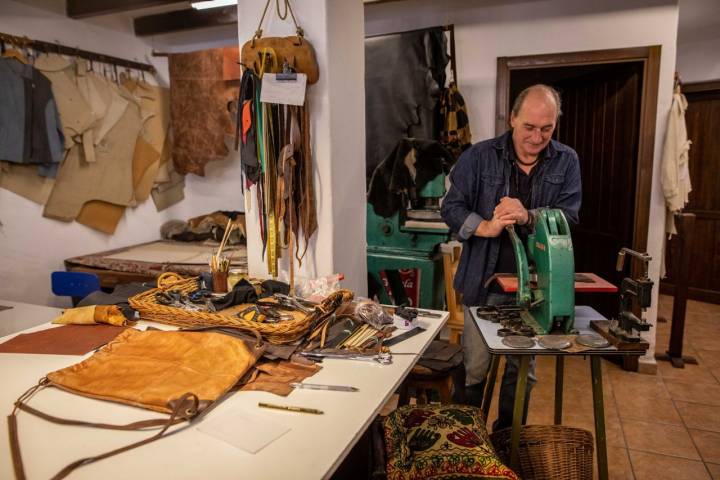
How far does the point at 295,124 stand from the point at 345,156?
305 millimetres

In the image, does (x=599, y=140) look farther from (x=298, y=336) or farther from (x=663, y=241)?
(x=298, y=336)

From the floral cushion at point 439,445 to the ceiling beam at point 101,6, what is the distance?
335 centimetres

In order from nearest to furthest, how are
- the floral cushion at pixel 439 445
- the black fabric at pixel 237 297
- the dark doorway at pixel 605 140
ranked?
the floral cushion at pixel 439 445 < the black fabric at pixel 237 297 < the dark doorway at pixel 605 140

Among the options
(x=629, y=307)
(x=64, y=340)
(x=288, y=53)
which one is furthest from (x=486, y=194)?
(x=64, y=340)

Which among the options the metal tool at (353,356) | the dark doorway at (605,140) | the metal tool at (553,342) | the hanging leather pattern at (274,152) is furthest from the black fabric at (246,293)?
the dark doorway at (605,140)

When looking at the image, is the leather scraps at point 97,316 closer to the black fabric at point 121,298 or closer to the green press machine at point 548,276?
the black fabric at point 121,298

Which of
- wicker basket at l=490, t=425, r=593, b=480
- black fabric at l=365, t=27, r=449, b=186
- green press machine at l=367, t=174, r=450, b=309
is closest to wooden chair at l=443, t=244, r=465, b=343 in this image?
green press machine at l=367, t=174, r=450, b=309

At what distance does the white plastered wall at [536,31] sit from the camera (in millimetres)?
3457

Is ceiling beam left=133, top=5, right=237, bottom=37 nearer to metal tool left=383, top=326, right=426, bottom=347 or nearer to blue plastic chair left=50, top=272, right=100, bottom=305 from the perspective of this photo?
blue plastic chair left=50, top=272, right=100, bottom=305

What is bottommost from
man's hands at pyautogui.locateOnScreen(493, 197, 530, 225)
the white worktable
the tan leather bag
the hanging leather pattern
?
the white worktable

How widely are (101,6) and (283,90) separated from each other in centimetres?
250

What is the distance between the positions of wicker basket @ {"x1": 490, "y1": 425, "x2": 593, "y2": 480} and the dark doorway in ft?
6.90

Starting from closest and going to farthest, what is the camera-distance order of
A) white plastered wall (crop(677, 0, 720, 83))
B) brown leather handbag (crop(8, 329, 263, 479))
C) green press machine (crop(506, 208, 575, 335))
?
1. brown leather handbag (crop(8, 329, 263, 479))
2. green press machine (crop(506, 208, 575, 335))
3. white plastered wall (crop(677, 0, 720, 83))

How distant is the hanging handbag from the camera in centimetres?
224
